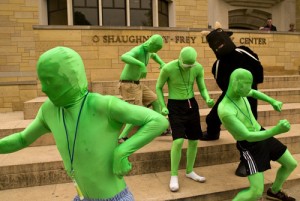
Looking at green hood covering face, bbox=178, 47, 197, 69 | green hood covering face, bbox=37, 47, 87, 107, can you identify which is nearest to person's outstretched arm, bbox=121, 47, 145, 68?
green hood covering face, bbox=178, 47, 197, 69

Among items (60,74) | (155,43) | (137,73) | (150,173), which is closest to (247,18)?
(137,73)

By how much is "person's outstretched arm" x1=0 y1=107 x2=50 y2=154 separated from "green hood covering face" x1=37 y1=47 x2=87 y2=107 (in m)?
0.33

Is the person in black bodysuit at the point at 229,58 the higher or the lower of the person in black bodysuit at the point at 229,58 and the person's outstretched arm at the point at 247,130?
the higher

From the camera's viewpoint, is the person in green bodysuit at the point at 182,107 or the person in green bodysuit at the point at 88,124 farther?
the person in green bodysuit at the point at 182,107

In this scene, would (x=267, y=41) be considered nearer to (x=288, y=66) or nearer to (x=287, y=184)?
(x=288, y=66)

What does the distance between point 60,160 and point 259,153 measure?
232cm

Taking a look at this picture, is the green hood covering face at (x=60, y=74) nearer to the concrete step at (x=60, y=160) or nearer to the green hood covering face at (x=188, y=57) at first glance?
the green hood covering face at (x=188, y=57)

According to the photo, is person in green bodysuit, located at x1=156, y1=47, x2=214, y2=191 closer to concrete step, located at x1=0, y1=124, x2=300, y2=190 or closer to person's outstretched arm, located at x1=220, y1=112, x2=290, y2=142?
concrete step, located at x1=0, y1=124, x2=300, y2=190

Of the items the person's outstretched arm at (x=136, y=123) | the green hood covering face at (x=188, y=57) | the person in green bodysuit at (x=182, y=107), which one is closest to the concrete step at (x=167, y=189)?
the person in green bodysuit at (x=182, y=107)

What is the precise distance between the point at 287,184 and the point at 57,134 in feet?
10.4

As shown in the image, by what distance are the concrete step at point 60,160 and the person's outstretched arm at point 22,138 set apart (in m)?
1.91

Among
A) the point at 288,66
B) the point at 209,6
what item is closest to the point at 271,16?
the point at 209,6

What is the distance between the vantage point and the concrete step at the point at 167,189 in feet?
10.6

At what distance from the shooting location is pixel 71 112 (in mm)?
1573
